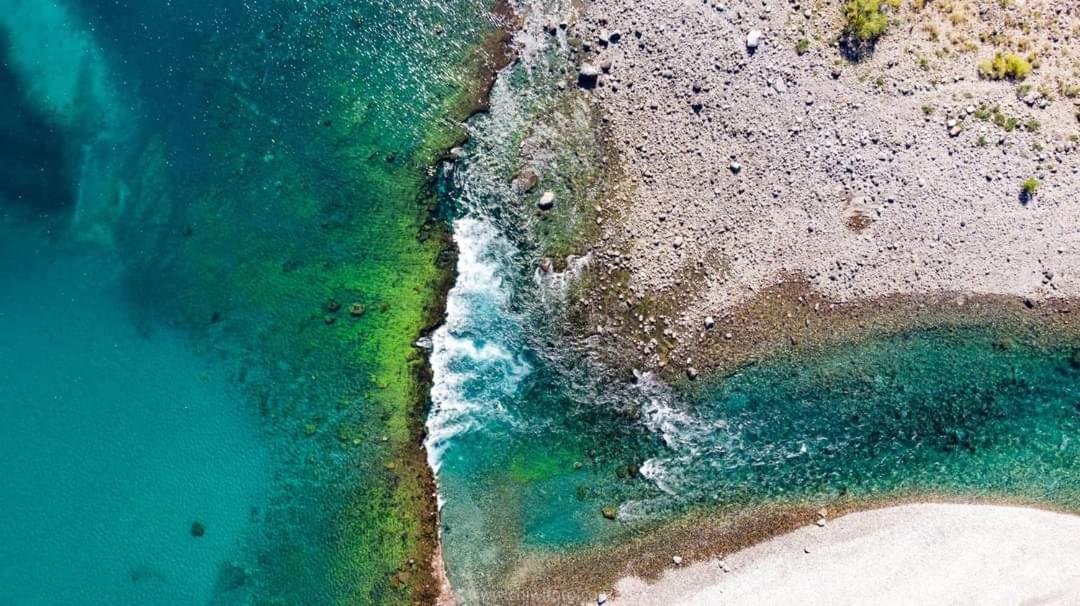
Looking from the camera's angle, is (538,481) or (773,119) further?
(538,481)

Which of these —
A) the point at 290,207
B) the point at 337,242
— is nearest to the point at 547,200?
the point at 337,242

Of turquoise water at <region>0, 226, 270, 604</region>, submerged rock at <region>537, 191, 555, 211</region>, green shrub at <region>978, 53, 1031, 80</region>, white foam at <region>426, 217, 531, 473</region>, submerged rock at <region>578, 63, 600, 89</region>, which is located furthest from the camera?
turquoise water at <region>0, 226, 270, 604</region>

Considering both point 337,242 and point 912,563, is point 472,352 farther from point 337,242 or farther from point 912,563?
point 912,563

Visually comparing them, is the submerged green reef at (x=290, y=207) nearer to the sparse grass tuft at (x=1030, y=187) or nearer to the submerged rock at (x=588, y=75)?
the submerged rock at (x=588, y=75)

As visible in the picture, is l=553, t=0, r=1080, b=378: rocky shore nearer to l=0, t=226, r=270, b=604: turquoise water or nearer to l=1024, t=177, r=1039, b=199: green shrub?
l=1024, t=177, r=1039, b=199: green shrub

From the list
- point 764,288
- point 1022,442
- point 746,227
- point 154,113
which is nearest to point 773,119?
point 746,227

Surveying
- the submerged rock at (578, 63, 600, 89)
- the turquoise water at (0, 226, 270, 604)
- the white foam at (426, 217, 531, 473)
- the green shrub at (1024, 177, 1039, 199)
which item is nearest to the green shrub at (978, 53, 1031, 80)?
the green shrub at (1024, 177, 1039, 199)

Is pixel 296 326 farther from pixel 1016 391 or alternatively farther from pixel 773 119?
pixel 1016 391
